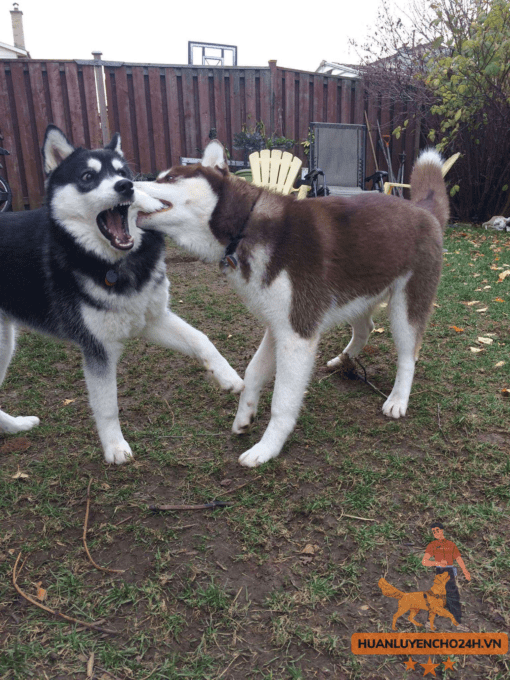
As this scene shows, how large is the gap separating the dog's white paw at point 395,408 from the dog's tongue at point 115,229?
164 centimetres

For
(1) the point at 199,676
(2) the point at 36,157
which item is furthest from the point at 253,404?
(2) the point at 36,157

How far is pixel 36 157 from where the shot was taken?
8.80m

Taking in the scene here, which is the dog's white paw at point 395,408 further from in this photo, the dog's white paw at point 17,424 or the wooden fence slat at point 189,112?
the wooden fence slat at point 189,112

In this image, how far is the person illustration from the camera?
5.07 feet

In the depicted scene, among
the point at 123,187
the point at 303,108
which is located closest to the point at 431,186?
the point at 123,187


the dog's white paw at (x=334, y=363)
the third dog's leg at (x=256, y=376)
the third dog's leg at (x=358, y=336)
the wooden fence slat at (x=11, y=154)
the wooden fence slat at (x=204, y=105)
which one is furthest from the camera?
the wooden fence slat at (x=204, y=105)

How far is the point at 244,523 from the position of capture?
1958 mm

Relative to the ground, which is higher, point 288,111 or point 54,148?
point 288,111

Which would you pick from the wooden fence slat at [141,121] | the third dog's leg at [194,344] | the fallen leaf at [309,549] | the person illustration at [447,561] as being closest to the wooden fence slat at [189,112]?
the wooden fence slat at [141,121]

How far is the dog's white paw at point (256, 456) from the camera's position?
233cm

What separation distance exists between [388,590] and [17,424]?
2139 mm

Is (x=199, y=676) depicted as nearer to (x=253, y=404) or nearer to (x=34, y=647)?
(x=34, y=647)

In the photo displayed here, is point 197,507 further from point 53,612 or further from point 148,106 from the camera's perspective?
point 148,106

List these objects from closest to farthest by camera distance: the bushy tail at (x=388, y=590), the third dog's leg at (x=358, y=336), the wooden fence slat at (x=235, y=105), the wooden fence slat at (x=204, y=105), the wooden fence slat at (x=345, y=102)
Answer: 1. the bushy tail at (x=388, y=590)
2. the third dog's leg at (x=358, y=336)
3. the wooden fence slat at (x=204, y=105)
4. the wooden fence slat at (x=235, y=105)
5. the wooden fence slat at (x=345, y=102)
